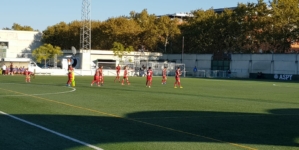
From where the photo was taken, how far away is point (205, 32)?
97438 mm

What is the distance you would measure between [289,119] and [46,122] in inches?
340

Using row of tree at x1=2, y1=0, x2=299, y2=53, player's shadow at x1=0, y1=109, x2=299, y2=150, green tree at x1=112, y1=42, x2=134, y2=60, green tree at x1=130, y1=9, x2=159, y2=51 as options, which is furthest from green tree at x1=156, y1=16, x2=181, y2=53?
player's shadow at x1=0, y1=109, x2=299, y2=150

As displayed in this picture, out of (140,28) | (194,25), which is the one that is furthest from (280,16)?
(140,28)

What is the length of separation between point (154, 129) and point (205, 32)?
84493mm

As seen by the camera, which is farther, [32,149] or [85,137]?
[85,137]

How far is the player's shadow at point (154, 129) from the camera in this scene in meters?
12.1

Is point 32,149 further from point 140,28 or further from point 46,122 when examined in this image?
point 140,28

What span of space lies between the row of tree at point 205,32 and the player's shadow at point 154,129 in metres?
72.8

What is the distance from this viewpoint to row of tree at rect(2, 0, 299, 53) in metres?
88.3

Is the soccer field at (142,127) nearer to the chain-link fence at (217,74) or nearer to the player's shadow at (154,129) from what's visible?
the player's shadow at (154,129)

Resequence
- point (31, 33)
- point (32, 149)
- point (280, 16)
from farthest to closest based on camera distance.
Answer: point (31, 33) < point (280, 16) < point (32, 149)

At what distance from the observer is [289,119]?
58.3 ft

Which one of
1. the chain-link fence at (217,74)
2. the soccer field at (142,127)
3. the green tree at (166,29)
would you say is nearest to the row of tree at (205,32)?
the green tree at (166,29)

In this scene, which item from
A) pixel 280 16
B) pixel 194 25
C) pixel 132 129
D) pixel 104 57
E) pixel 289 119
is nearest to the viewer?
pixel 132 129
